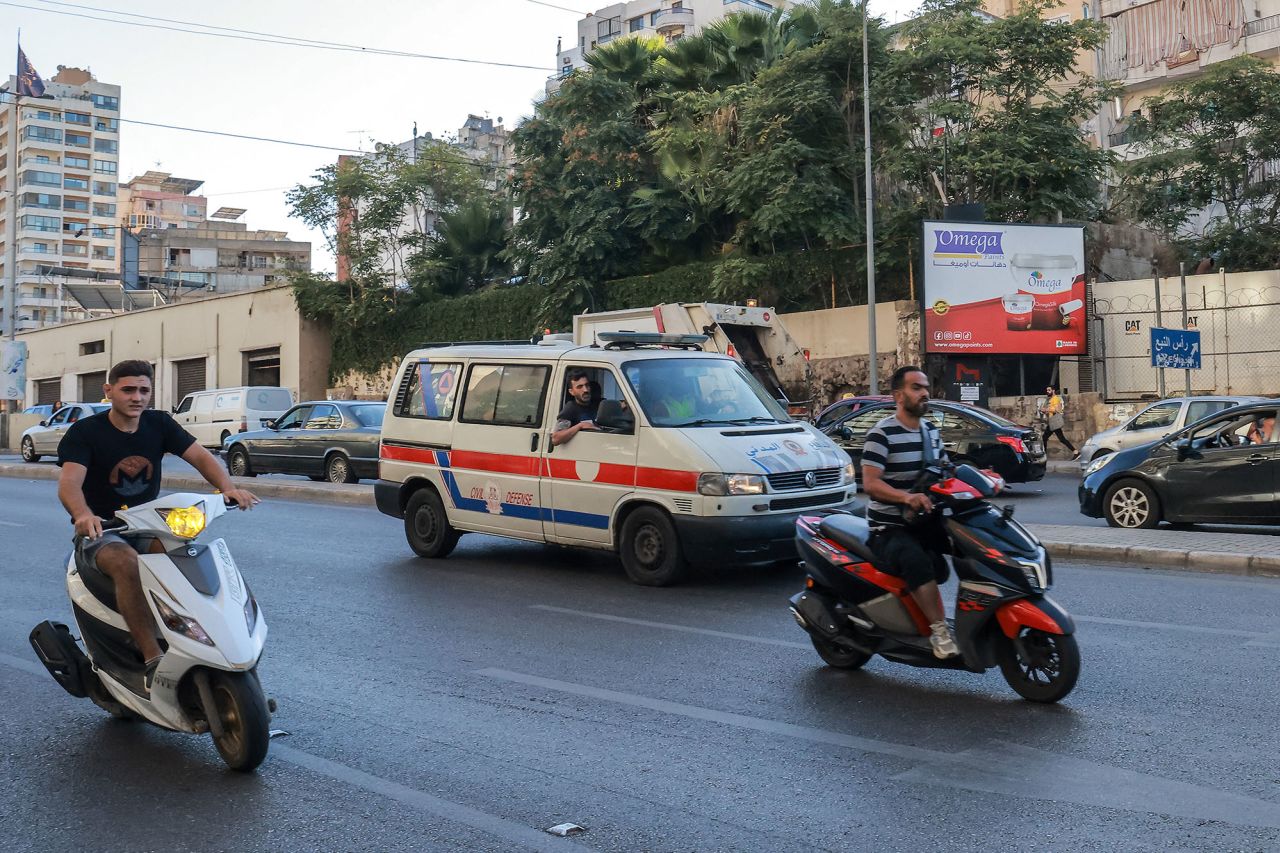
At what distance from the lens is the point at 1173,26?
38.7m

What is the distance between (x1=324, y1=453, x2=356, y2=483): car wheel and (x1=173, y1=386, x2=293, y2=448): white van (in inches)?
340

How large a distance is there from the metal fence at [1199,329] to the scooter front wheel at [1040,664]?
20447 mm

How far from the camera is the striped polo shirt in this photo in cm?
618

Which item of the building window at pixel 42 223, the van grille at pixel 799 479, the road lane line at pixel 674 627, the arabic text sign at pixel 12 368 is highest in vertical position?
the building window at pixel 42 223

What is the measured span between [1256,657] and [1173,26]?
37.4 meters

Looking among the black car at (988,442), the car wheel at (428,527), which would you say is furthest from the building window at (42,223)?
the car wheel at (428,527)

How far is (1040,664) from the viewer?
229 inches

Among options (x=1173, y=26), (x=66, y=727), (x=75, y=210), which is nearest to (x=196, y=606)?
(x=66, y=727)

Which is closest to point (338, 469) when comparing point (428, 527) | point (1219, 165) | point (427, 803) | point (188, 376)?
point (428, 527)

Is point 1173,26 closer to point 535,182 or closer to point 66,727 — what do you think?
point 535,182

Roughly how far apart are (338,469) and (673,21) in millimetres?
62119

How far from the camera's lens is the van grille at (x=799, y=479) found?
30.8ft

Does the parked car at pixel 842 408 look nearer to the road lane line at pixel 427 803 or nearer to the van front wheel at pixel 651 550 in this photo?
the van front wheel at pixel 651 550

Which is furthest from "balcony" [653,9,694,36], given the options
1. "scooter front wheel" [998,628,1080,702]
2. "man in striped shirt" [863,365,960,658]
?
"scooter front wheel" [998,628,1080,702]
